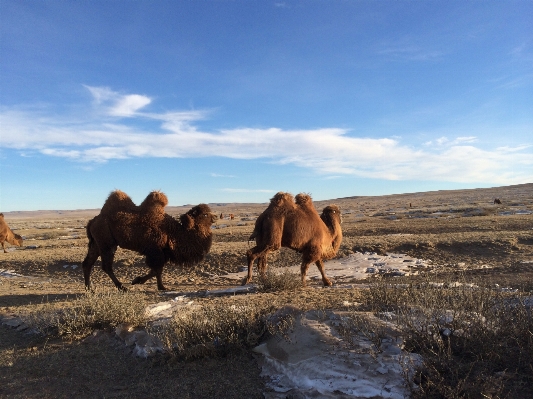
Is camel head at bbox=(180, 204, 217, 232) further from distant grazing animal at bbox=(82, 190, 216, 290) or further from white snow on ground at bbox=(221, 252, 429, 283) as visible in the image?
white snow on ground at bbox=(221, 252, 429, 283)

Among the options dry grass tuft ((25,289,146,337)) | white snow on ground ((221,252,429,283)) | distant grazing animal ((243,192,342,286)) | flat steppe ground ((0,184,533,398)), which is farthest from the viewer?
white snow on ground ((221,252,429,283))

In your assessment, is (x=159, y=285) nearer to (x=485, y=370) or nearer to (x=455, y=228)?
(x=485, y=370)

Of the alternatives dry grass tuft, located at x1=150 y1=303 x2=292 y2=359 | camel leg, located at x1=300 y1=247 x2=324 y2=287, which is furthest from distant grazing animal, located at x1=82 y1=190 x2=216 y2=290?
dry grass tuft, located at x1=150 y1=303 x2=292 y2=359

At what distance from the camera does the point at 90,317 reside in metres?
6.44

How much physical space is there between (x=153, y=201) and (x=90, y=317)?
14.5ft

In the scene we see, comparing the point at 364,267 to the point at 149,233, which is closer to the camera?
the point at 149,233

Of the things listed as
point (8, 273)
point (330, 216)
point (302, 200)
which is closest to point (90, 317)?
point (302, 200)

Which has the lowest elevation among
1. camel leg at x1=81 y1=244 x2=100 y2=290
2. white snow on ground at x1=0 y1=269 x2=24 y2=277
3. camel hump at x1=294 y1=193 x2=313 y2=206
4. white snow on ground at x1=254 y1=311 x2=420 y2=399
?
white snow on ground at x1=0 y1=269 x2=24 y2=277

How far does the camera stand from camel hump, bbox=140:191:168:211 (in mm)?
10359

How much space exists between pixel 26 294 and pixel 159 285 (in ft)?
11.3

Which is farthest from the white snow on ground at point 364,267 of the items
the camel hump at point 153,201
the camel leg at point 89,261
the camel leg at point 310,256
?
the camel leg at point 89,261

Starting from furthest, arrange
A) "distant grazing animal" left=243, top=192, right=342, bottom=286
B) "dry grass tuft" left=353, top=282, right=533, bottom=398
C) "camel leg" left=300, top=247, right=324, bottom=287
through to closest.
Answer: "camel leg" left=300, top=247, right=324, bottom=287, "distant grazing animal" left=243, top=192, right=342, bottom=286, "dry grass tuft" left=353, top=282, right=533, bottom=398

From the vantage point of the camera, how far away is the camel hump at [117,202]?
399 inches

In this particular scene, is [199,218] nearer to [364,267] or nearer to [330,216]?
[330,216]
